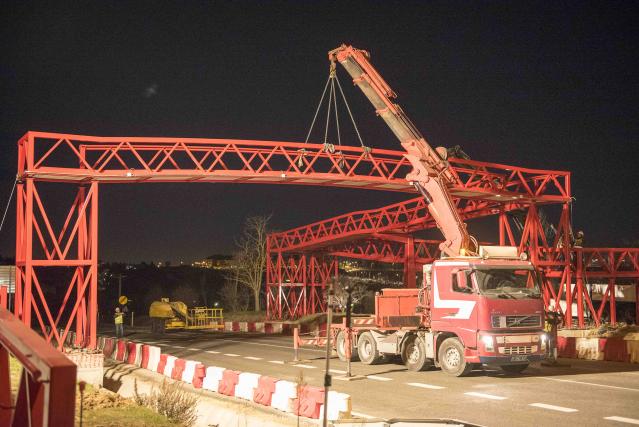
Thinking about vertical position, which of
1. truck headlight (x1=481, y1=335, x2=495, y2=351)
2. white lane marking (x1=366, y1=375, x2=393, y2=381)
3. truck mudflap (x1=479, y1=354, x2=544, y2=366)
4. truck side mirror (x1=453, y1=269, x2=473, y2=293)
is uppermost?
truck side mirror (x1=453, y1=269, x2=473, y2=293)

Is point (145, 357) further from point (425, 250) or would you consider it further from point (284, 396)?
point (425, 250)

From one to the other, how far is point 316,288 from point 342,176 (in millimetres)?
32012

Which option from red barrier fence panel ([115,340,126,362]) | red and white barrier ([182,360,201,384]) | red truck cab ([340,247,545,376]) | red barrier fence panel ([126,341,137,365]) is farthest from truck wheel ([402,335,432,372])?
red barrier fence panel ([115,340,126,362])

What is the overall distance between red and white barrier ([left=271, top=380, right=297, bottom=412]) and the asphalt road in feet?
2.52

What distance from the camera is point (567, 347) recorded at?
981 inches

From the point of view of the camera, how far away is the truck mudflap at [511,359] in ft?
58.5

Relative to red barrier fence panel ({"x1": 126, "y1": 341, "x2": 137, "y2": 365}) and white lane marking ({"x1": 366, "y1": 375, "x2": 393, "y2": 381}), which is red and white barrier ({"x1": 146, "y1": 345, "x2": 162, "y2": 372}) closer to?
red barrier fence panel ({"x1": 126, "y1": 341, "x2": 137, "y2": 365})

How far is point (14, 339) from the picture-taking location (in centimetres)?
445

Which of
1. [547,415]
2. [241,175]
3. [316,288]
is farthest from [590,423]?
[316,288]

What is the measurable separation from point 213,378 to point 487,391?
6401 mm

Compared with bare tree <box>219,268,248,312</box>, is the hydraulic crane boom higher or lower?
higher

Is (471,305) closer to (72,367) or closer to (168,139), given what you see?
(168,139)

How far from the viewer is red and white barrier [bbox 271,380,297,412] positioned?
12.9 metres

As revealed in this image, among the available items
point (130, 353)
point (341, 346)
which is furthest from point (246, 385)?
point (341, 346)
